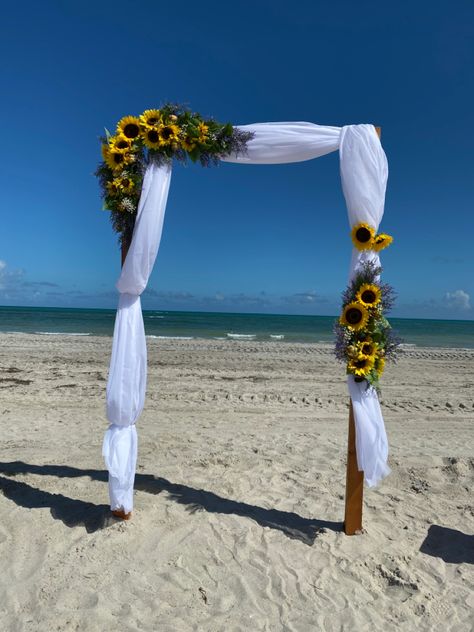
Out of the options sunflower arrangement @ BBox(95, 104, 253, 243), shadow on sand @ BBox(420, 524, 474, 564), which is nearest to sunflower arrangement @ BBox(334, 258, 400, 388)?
shadow on sand @ BBox(420, 524, 474, 564)

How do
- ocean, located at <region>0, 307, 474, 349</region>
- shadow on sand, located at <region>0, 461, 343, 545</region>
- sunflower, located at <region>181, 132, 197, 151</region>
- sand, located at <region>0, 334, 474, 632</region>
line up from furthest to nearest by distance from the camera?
ocean, located at <region>0, 307, 474, 349</region> → sunflower, located at <region>181, 132, 197, 151</region> → shadow on sand, located at <region>0, 461, 343, 545</region> → sand, located at <region>0, 334, 474, 632</region>

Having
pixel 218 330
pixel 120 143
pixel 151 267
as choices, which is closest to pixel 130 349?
pixel 151 267

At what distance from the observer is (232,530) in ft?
12.8

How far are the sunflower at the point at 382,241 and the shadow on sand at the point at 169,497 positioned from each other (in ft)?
7.94

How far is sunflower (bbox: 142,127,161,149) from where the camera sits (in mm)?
3988

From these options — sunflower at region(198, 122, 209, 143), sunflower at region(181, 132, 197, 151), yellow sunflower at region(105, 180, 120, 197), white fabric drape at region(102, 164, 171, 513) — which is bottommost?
white fabric drape at region(102, 164, 171, 513)

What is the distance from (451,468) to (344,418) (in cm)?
270

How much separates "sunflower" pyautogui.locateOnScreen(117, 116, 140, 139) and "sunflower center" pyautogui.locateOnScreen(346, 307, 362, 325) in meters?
2.38

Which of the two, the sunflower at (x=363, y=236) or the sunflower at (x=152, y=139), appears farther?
the sunflower at (x=152, y=139)

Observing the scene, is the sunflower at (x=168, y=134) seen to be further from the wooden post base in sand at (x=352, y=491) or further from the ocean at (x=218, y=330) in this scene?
the ocean at (x=218, y=330)

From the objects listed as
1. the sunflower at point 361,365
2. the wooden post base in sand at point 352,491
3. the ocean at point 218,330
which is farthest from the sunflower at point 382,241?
the ocean at point 218,330

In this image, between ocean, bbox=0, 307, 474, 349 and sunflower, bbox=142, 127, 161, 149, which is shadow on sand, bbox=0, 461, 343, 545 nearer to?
sunflower, bbox=142, 127, 161, 149

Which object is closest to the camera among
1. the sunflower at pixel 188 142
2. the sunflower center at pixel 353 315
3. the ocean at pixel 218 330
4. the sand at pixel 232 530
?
the sand at pixel 232 530

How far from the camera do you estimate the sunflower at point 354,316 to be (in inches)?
147
